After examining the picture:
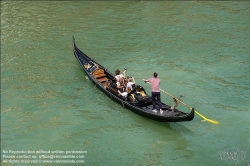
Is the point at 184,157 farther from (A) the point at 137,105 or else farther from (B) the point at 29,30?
(B) the point at 29,30

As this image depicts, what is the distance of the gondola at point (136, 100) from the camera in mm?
9934

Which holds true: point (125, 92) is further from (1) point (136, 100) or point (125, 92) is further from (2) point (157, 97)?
(2) point (157, 97)

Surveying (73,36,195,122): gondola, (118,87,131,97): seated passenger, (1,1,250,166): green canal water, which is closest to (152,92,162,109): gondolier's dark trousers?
(73,36,195,122): gondola

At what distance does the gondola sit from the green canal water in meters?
0.45

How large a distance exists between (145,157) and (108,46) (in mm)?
9462

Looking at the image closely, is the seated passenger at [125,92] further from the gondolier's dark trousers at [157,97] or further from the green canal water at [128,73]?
the gondolier's dark trousers at [157,97]

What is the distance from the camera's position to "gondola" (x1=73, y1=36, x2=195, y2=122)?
9.93 m

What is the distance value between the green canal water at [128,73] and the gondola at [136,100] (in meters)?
0.45

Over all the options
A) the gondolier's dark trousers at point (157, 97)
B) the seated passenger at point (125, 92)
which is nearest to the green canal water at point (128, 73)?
the seated passenger at point (125, 92)

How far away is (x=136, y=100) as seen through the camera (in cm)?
1125

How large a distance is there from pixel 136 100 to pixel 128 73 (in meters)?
3.35

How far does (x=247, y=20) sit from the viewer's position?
20719 mm

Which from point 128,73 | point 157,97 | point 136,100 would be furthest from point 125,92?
point 128,73

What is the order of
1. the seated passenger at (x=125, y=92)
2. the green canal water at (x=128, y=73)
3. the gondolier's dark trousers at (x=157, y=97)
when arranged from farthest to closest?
the seated passenger at (x=125, y=92)
the gondolier's dark trousers at (x=157, y=97)
the green canal water at (x=128, y=73)
